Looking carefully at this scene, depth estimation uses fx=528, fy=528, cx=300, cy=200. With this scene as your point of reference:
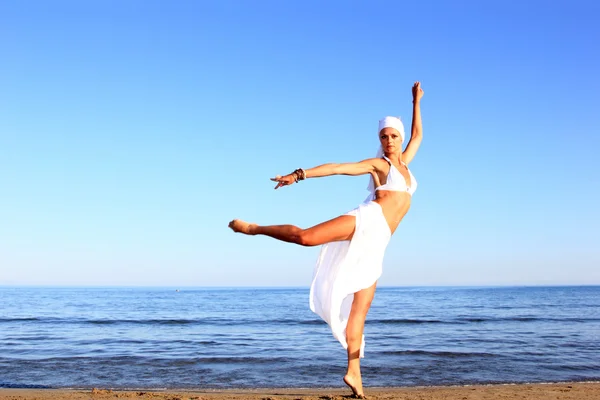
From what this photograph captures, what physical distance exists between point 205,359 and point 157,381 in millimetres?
2039

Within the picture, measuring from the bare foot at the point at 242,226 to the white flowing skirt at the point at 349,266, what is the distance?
859 mm

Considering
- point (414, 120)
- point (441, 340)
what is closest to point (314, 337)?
point (441, 340)

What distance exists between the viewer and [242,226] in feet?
15.3

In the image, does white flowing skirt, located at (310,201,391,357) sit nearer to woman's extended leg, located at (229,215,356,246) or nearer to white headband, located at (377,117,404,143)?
woman's extended leg, located at (229,215,356,246)

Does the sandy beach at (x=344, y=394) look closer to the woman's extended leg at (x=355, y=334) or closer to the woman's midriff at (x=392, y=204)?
the woman's extended leg at (x=355, y=334)

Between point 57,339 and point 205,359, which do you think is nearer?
point 205,359

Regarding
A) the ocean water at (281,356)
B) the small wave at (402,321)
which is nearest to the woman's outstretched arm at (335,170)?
the ocean water at (281,356)

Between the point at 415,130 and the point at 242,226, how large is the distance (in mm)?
2250

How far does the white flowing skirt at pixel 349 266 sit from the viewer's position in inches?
188

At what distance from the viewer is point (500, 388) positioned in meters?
6.36

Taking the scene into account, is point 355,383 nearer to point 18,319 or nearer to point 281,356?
point 281,356

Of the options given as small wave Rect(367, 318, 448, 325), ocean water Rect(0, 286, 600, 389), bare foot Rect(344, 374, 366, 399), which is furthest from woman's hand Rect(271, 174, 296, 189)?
small wave Rect(367, 318, 448, 325)

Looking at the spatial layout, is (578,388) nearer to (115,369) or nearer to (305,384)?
(305,384)

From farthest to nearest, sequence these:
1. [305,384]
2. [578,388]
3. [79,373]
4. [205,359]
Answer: [205,359] → [79,373] → [305,384] → [578,388]
